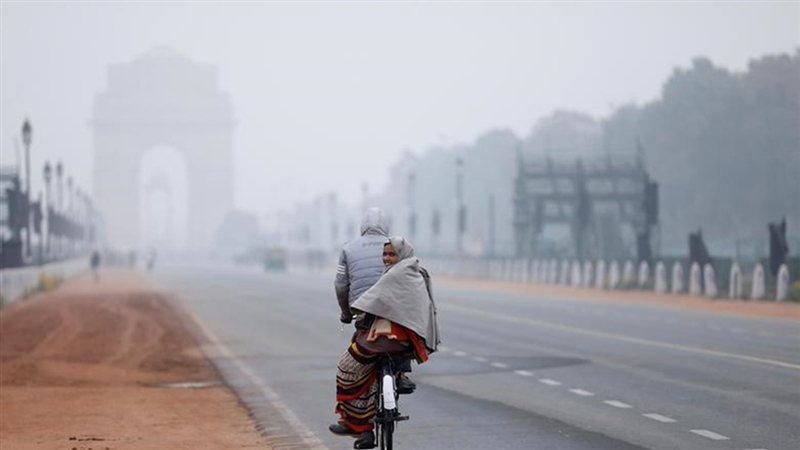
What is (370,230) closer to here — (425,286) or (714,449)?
(425,286)

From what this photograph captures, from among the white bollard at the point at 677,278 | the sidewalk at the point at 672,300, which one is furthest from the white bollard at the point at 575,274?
the white bollard at the point at 677,278

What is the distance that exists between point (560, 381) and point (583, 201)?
43.9 metres

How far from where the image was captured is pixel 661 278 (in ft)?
162

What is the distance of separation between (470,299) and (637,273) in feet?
20.9

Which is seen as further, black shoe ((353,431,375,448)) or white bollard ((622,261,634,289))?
white bollard ((622,261,634,289))

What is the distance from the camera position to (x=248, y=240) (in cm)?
18212

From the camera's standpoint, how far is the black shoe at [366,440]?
11.6 meters

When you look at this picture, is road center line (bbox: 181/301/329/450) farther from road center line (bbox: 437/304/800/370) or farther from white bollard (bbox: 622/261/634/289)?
white bollard (bbox: 622/261/634/289)

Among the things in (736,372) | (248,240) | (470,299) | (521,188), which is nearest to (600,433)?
(736,372)

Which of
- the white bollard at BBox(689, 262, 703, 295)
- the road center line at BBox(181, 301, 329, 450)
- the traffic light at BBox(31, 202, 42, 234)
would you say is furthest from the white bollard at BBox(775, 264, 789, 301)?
the traffic light at BBox(31, 202, 42, 234)

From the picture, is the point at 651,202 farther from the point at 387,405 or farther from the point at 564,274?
the point at 387,405

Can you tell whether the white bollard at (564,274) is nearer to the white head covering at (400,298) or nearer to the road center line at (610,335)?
the road center line at (610,335)

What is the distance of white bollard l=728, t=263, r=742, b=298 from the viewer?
42500 millimetres

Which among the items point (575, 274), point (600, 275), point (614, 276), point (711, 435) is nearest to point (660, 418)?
point (711, 435)
